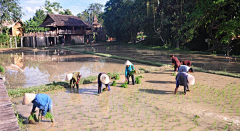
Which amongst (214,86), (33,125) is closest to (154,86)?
(214,86)

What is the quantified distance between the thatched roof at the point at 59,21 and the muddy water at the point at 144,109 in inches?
1325

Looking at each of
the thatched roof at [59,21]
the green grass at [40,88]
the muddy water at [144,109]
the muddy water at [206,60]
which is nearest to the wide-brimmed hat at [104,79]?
the muddy water at [144,109]

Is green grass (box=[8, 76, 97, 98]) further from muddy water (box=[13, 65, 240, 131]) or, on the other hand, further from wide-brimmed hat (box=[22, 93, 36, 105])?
wide-brimmed hat (box=[22, 93, 36, 105])

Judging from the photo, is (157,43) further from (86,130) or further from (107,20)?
(86,130)

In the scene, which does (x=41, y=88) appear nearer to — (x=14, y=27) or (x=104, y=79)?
(x=104, y=79)

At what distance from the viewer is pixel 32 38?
4047 cm

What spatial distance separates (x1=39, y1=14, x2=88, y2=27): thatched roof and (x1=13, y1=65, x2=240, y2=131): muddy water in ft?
110

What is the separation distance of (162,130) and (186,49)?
26.9 metres

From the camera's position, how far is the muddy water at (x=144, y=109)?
5996mm

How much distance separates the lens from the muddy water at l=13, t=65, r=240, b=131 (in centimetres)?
600

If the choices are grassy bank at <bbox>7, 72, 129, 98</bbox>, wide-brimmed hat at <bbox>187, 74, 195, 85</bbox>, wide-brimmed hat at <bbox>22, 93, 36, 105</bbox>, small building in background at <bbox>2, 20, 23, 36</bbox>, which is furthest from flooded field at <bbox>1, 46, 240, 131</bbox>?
small building in background at <bbox>2, 20, 23, 36</bbox>

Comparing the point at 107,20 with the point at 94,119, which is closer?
the point at 94,119

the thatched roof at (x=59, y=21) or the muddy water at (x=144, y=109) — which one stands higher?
the thatched roof at (x=59, y=21)

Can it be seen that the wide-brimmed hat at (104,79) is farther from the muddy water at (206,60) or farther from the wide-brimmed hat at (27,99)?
the muddy water at (206,60)
